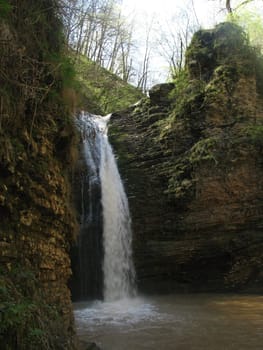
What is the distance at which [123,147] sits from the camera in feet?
47.7

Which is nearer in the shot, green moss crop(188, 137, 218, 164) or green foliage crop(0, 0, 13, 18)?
green foliage crop(0, 0, 13, 18)

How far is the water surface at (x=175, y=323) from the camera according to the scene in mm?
6402

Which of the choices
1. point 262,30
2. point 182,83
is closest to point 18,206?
point 182,83

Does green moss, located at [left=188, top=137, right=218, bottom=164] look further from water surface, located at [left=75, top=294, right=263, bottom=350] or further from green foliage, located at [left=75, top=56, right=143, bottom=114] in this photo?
green foliage, located at [left=75, top=56, right=143, bottom=114]

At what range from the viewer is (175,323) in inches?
311

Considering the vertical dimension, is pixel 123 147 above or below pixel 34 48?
above

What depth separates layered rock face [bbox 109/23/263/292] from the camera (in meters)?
12.3

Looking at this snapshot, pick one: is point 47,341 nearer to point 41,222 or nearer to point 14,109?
point 41,222

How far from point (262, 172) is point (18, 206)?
931cm

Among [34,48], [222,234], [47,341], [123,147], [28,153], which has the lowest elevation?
Answer: [47,341]

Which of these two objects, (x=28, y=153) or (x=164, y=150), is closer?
(x=28, y=153)

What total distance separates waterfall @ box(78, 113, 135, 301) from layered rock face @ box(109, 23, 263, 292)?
12.1 inches

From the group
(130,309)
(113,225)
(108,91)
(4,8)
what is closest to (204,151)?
(113,225)

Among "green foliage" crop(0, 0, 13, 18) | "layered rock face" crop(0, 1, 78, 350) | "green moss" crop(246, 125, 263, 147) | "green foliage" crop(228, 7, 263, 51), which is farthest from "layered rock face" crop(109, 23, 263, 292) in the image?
"green foliage" crop(0, 0, 13, 18)
